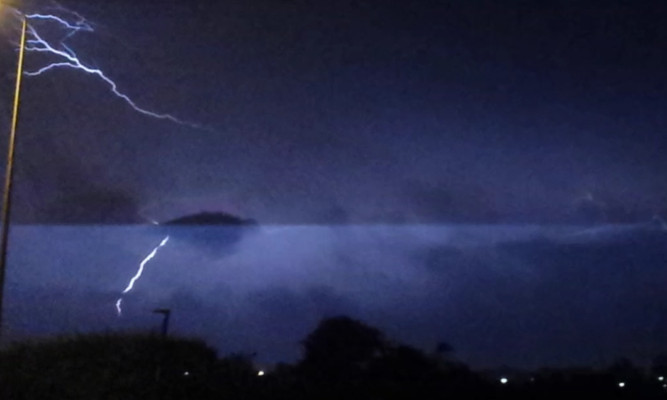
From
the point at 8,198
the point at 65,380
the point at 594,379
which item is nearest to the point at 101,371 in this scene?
the point at 65,380

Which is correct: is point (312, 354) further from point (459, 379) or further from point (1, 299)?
point (1, 299)

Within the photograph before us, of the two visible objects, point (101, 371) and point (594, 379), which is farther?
point (594, 379)

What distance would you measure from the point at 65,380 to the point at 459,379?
13249 mm

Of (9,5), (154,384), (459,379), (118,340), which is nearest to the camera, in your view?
(9,5)

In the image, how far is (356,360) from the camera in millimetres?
40531

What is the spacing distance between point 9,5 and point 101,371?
953cm

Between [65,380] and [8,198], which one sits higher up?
[8,198]

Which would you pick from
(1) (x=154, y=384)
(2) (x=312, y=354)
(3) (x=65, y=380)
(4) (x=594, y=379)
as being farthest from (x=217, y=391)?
(4) (x=594, y=379)

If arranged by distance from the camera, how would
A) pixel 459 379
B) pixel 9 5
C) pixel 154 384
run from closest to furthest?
pixel 9 5
pixel 154 384
pixel 459 379

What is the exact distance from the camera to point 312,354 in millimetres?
39438

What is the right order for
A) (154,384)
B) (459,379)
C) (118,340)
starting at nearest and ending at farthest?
(154,384) < (118,340) < (459,379)

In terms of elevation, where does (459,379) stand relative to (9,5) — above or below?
below

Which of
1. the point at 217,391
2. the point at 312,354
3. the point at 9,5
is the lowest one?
the point at 217,391

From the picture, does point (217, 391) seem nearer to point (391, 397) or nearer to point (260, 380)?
point (260, 380)
